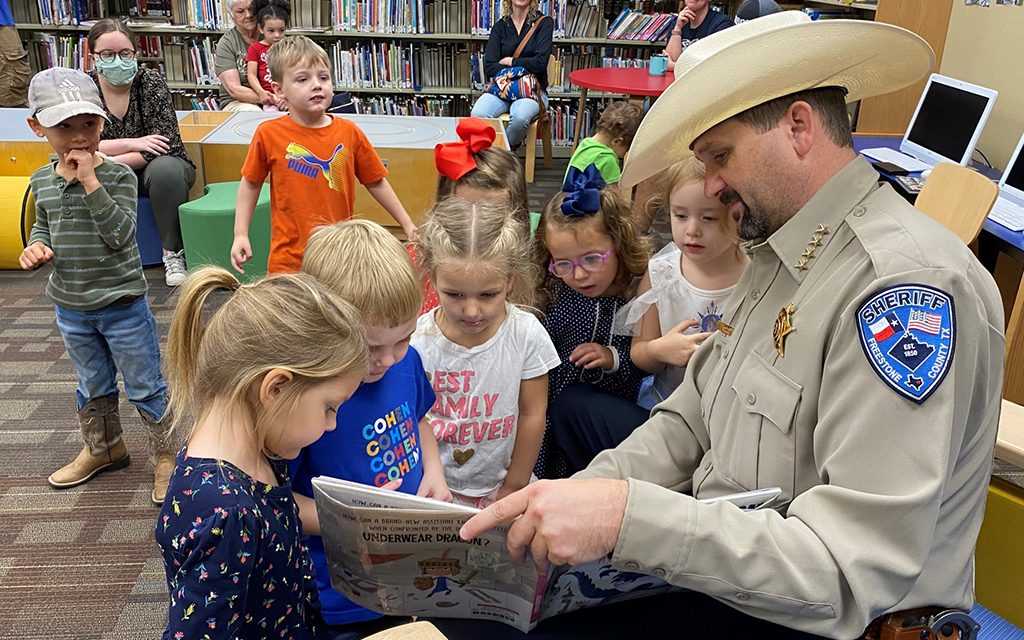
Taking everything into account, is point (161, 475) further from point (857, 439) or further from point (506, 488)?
point (857, 439)

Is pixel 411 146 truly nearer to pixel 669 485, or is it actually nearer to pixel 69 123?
pixel 69 123

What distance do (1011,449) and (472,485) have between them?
1053 mm

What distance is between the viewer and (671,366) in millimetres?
1915

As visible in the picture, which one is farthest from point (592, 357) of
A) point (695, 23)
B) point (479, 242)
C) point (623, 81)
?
point (695, 23)

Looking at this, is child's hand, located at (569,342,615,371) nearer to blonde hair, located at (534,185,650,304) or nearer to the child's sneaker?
Answer: blonde hair, located at (534,185,650,304)

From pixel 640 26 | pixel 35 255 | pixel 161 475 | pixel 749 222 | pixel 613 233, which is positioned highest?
pixel 640 26

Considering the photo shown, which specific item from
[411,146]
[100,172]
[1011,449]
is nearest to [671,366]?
[1011,449]

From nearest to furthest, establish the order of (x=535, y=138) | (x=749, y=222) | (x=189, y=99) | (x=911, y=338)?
(x=911, y=338), (x=749, y=222), (x=535, y=138), (x=189, y=99)

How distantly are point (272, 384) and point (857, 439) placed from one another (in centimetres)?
77

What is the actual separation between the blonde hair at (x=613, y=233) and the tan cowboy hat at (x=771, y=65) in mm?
639

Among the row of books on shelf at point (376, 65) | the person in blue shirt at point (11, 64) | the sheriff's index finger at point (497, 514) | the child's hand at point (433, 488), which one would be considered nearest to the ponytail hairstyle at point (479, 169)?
the child's hand at point (433, 488)

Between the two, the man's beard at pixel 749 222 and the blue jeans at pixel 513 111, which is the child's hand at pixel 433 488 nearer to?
the man's beard at pixel 749 222

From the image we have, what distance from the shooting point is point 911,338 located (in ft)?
3.11

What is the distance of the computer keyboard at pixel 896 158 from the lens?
3.87m
